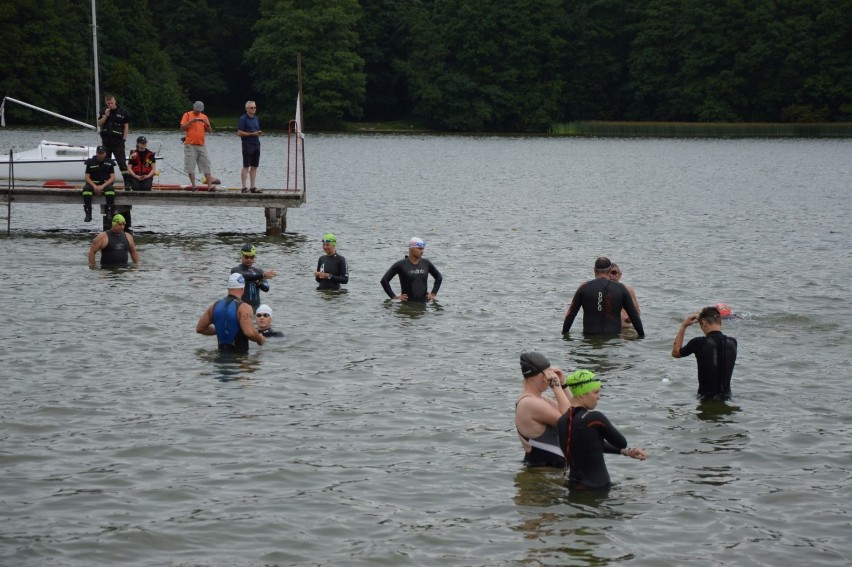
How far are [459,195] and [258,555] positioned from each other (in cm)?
3944

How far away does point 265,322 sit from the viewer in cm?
1794

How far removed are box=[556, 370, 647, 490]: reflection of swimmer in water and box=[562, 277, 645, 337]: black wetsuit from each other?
638 cm

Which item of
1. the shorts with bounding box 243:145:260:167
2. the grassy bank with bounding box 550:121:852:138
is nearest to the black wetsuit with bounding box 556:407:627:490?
the shorts with bounding box 243:145:260:167

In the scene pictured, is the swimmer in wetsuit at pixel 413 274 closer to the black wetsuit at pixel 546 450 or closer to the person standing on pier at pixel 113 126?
the black wetsuit at pixel 546 450

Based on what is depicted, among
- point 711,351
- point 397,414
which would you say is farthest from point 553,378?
point 711,351

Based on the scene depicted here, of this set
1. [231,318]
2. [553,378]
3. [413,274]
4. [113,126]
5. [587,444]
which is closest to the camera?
[587,444]

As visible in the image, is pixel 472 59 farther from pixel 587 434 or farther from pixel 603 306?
pixel 587 434

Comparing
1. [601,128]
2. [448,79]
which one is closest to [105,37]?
[448,79]

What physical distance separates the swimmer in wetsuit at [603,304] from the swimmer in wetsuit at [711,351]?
117 inches

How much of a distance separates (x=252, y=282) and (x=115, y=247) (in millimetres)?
7792

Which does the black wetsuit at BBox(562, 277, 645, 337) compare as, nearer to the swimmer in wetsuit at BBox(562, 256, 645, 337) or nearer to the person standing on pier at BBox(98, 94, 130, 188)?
the swimmer in wetsuit at BBox(562, 256, 645, 337)

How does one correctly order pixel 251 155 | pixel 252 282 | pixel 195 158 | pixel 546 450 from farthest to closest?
1. pixel 195 158
2. pixel 251 155
3. pixel 252 282
4. pixel 546 450

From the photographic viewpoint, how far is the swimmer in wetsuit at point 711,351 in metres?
14.4

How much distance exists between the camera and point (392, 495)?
464 inches
